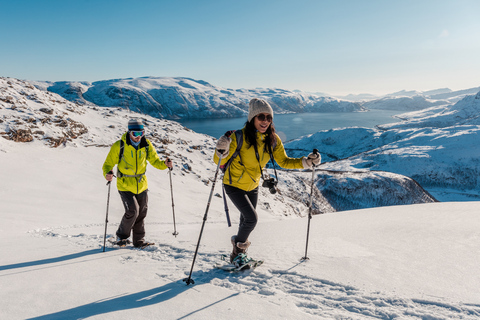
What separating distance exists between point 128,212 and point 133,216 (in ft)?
0.48

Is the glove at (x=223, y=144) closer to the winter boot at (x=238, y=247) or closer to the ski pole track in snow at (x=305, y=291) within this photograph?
the winter boot at (x=238, y=247)

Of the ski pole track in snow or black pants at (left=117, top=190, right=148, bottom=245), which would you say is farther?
black pants at (left=117, top=190, right=148, bottom=245)

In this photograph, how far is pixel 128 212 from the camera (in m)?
5.48

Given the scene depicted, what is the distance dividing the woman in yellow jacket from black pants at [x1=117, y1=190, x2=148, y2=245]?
7.91ft

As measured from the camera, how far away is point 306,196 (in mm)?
34531

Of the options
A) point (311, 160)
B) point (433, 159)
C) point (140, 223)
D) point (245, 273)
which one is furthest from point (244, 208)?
point (433, 159)

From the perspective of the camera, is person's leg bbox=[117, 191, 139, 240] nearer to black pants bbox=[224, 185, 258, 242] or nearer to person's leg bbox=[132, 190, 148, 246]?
person's leg bbox=[132, 190, 148, 246]

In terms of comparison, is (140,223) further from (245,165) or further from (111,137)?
(111,137)

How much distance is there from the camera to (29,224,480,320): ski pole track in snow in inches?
116

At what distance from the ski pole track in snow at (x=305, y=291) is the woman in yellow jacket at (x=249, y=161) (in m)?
0.51

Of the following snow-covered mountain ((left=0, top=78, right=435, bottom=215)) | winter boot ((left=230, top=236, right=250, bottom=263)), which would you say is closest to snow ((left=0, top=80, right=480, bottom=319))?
winter boot ((left=230, top=236, right=250, bottom=263))

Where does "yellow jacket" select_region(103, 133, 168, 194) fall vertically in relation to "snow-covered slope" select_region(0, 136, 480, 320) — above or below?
above

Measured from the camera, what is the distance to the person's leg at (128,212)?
17.8 feet

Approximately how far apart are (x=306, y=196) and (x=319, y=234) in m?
28.8
